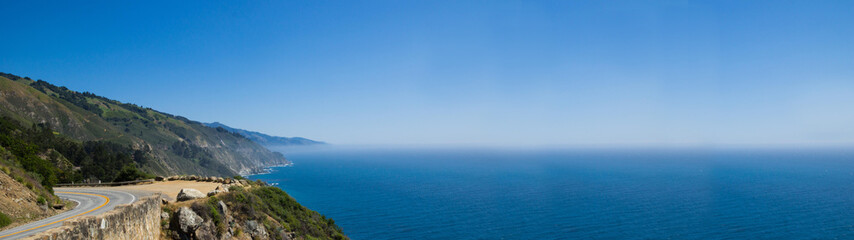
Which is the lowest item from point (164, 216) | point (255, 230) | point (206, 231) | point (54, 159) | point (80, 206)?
point (255, 230)

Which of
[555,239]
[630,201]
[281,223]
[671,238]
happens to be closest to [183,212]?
[281,223]

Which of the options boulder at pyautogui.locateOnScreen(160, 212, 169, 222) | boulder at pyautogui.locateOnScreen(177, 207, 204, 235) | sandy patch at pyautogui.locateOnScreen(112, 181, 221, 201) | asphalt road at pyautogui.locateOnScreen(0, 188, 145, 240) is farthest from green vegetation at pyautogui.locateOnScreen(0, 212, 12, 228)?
sandy patch at pyautogui.locateOnScreen(112, 181, 221, 201)

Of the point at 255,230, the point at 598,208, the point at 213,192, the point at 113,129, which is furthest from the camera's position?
the point at 113,129

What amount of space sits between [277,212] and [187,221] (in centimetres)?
1310

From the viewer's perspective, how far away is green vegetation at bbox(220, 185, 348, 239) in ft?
83.5

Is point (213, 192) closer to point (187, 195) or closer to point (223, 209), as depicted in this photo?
point (223, 209)

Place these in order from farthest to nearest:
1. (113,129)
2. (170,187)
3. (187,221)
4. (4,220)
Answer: (113,129) → (170,187) → (187,221) → (4,220)

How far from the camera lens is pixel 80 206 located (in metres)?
19.9

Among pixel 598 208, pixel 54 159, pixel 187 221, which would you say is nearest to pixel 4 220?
pixel 187 221

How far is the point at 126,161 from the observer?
258ft

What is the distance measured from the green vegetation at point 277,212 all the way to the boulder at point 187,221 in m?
4.85

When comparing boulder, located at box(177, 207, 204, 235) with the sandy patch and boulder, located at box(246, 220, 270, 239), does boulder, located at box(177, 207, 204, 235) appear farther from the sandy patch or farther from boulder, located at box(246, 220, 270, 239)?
the sandy patch

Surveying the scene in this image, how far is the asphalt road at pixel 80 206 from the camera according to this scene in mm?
12266

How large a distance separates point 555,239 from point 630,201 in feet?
124
